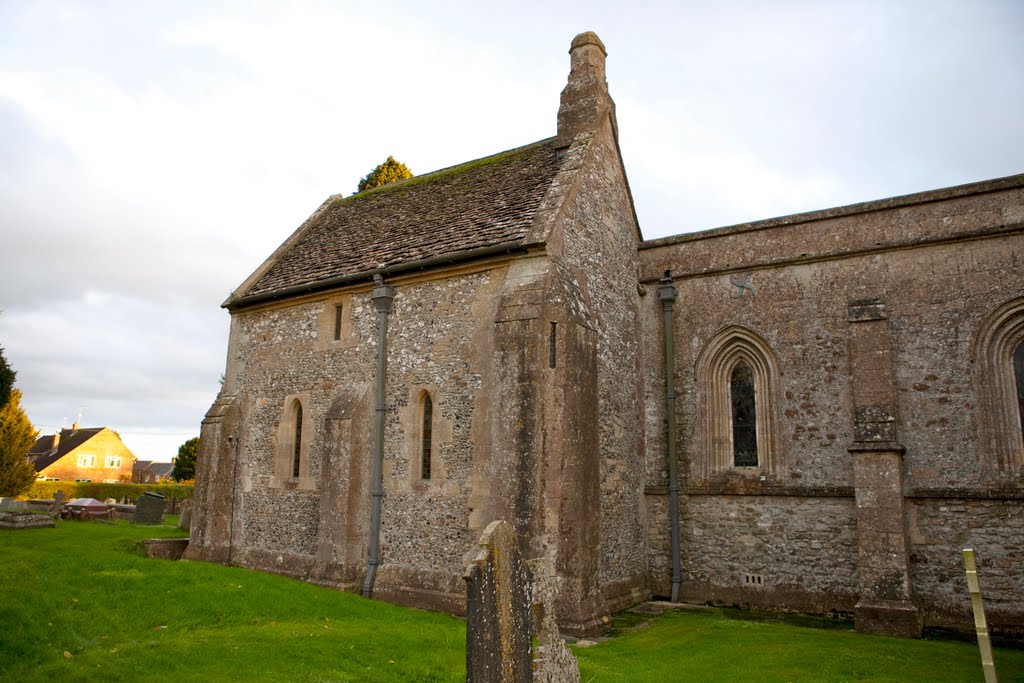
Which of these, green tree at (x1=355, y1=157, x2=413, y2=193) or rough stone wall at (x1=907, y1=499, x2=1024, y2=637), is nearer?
rough stone wall at (x1=907, y1=499, x2=1024, y2=637)

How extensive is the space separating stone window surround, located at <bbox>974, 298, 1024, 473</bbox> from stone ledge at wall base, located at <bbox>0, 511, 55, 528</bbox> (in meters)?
22.8

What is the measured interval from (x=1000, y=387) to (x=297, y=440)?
15.0 metres

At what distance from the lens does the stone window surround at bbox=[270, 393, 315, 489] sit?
16141 mm

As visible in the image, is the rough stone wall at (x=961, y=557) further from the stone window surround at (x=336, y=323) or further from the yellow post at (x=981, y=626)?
the stone window surround at (x=336, y=323)

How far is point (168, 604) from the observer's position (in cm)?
1063

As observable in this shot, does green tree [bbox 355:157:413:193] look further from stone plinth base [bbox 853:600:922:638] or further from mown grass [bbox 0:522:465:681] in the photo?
stone plinth base [bbox 853:600:922:638]

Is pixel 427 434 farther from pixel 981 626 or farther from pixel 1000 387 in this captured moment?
pixel 1000 387

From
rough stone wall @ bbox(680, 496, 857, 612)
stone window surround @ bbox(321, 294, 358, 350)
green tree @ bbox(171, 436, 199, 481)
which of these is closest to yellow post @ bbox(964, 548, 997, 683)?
rough stone wall @ bbox(680, 496, 857, 612)

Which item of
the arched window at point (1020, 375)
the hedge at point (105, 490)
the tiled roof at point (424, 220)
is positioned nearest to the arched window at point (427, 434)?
the tiled roof at point (424, 220)

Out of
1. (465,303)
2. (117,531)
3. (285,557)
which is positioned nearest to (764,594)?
(465,303)

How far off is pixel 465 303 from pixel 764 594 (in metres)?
8.67

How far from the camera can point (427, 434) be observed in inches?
565

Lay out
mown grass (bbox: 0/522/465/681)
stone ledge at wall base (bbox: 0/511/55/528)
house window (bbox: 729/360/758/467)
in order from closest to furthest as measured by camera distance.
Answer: mown grass (bbox: 0/522/465/681)
house window (bbox: 729/360/758/467)
stone ledge at wall base (bbox: 0/511/55/528)

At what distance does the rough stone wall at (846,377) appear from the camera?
12.9m
